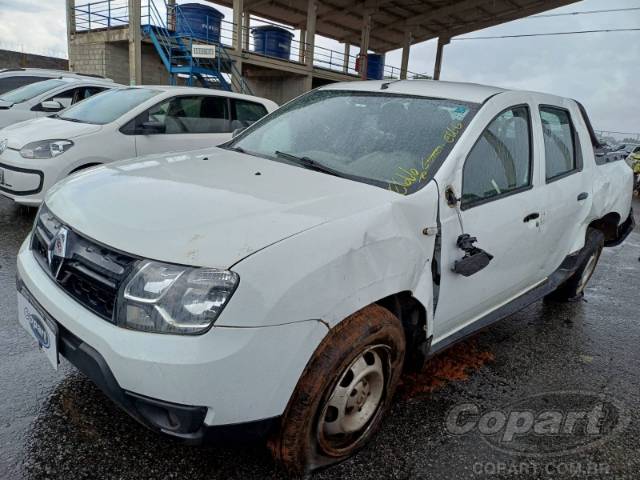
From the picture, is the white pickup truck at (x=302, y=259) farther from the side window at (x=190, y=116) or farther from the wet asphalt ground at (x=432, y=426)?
the side window at (x=190, y=116)

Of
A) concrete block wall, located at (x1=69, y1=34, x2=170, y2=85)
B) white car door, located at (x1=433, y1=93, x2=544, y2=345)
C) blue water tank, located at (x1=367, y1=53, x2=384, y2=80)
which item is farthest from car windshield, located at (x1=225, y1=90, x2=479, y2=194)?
blue water tank, located at (x1=367, y1=53, x2=384, y2=80)

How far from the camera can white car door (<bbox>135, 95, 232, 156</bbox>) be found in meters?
5.66

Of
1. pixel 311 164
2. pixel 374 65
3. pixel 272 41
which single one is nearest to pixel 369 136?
pixel 311 164

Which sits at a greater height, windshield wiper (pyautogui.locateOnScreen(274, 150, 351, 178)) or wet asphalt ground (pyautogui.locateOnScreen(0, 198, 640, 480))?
windshield wiper (pyautogui.locateOnScreen(274, 150, 351, 178))

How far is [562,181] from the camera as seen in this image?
3305 mm

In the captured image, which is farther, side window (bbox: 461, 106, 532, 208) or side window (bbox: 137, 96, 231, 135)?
side window (bbox: 137, 96, 231, 135)

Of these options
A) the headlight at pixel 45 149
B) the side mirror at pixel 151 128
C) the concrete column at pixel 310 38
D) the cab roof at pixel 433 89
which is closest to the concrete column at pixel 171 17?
the concrete column at pixel 310 38

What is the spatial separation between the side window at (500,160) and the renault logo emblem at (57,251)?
184 cm

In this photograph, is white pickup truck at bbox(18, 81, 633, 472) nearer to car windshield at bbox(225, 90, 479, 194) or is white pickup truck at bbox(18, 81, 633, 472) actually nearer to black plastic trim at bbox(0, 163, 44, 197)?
car windshield at bbox(225, 90, 479, 194)

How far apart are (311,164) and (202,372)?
139 cm

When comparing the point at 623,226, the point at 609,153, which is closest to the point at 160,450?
the point at 609,153

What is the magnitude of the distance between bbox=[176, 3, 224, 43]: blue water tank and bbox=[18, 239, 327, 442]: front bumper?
55.0 feet

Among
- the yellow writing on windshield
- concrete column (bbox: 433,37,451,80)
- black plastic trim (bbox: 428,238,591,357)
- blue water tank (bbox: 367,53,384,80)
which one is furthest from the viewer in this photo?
concrete column (bbox: 433,37,451,80)

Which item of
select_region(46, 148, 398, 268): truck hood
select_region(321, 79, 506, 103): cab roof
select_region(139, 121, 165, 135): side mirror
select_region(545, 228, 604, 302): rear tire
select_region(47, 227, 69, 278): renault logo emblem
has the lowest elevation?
select_region(545, 228, 604, 302): rear tire
